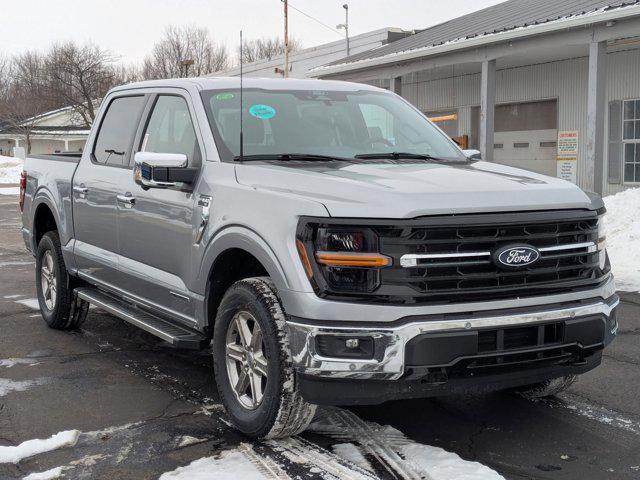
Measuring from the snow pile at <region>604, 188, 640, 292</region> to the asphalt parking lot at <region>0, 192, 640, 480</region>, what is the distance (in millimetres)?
3217

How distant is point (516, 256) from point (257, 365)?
138cm

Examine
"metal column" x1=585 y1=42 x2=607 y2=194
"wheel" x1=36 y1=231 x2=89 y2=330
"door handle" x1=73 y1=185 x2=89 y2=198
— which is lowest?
"wheel" x1=36 y1=231 x2=89 y2=330

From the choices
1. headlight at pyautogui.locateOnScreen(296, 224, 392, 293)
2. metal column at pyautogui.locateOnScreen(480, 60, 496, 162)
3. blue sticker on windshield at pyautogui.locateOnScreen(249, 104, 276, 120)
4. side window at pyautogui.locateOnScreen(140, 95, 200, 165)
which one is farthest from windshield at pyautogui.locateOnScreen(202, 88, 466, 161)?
metal column at pyautogui.locateOnScreen(480, 60, 496, 162)

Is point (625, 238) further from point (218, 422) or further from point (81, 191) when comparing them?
point (218, 422)

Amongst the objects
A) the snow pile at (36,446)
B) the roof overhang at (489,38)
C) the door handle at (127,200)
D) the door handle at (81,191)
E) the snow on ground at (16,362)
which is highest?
the roof overhang at (489,38)

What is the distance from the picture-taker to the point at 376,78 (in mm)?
21141

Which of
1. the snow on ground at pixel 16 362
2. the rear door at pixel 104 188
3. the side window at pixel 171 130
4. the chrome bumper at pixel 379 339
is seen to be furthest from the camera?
the snow on ground at pixel 16 362

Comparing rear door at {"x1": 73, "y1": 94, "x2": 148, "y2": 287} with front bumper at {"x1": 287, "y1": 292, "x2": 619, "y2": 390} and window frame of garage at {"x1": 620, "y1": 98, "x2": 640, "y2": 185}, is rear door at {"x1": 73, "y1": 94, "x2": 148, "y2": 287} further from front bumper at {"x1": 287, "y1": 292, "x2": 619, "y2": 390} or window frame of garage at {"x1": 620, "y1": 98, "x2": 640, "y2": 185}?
window frame of garage at {"x1": 620, "y1": 98, "x2": 640, "y2": 185}

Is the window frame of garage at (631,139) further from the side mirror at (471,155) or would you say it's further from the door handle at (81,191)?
the door handle at (81,191)

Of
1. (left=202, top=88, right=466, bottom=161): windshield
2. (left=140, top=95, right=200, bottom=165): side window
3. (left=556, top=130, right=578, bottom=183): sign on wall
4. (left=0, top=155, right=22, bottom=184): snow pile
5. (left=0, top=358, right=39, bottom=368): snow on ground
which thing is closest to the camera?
(left=202, top=88, right=466, bottom=161): windshield

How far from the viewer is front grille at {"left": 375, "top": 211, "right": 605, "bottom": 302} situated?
3.56 meters

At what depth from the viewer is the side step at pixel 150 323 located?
4.62 m

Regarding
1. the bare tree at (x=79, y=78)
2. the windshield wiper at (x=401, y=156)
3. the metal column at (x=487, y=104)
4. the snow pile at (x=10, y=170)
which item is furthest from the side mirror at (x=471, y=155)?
the bare tree at (x=79, y=78)

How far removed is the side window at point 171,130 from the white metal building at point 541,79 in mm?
10425
